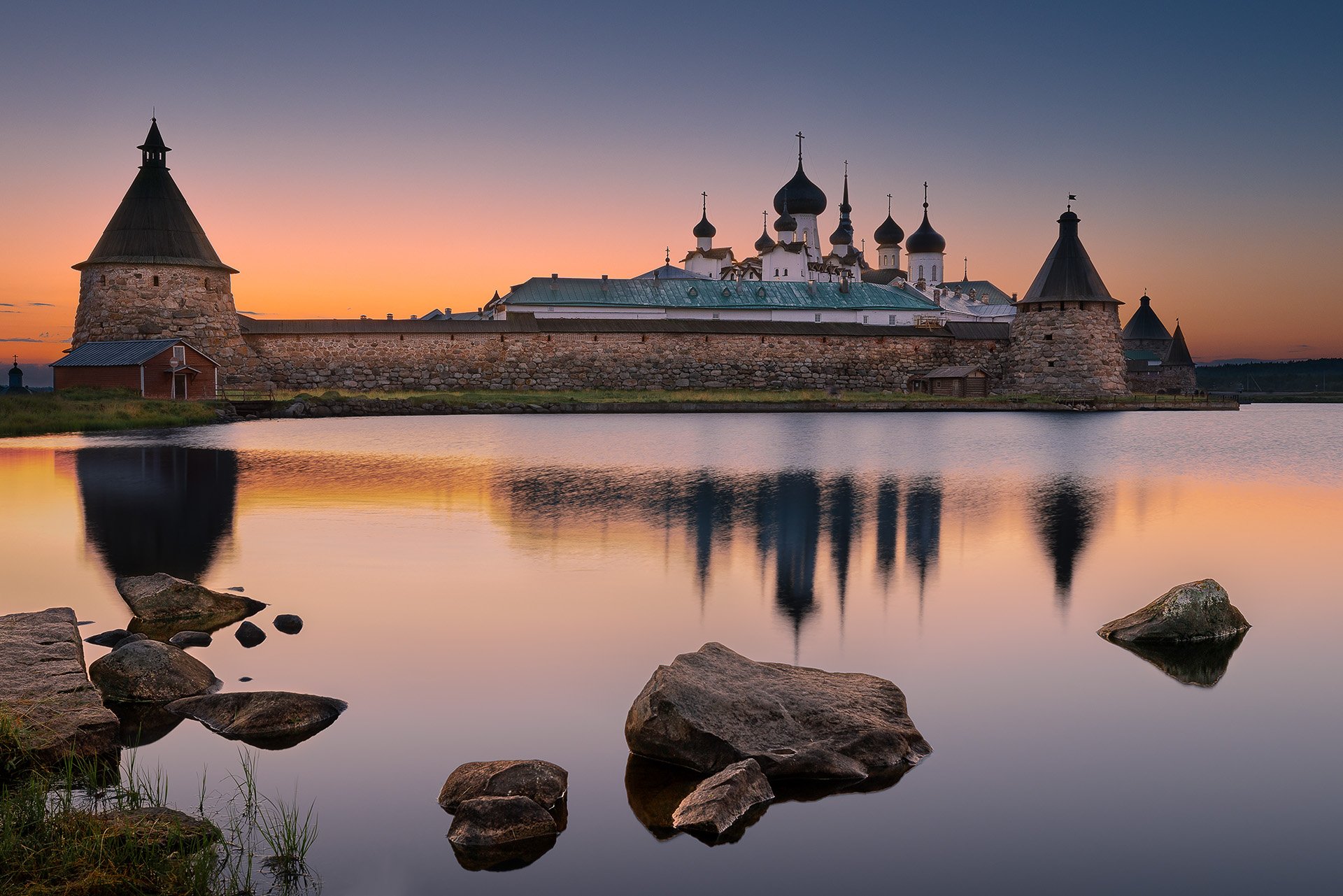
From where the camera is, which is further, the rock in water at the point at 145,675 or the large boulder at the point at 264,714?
the rock in water at the point at 145,675

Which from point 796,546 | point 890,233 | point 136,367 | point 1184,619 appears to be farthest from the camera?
point 890,233

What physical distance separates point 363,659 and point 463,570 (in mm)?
2366

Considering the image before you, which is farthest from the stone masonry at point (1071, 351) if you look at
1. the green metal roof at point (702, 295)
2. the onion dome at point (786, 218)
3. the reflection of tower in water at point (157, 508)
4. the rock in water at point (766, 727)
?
the rock in water at point (766, 727)

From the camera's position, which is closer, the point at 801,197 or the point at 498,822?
the point at 498,822

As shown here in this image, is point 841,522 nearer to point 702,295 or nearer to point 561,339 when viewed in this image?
point 561,339

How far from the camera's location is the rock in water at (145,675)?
4.34 m

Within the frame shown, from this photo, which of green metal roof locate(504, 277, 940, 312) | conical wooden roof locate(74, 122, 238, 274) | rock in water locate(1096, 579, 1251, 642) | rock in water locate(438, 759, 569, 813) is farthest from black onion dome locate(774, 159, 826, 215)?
rock in water locate(438, 759, 569, 813)

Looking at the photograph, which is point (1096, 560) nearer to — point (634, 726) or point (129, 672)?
point (634, 726)

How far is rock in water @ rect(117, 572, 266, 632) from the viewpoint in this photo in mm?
5836

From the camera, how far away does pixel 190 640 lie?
534 centimetres

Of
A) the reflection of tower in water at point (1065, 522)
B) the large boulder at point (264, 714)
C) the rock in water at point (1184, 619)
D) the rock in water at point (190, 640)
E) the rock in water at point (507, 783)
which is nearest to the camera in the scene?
the rock in water at point (507, 783)

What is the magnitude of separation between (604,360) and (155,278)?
48.2ft

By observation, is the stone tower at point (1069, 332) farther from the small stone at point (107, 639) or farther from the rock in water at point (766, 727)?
the small stone at point (107, 639)

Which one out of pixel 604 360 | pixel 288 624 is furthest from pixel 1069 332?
pixel 288 624
